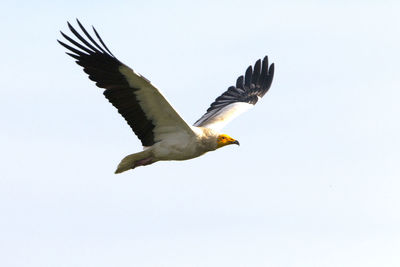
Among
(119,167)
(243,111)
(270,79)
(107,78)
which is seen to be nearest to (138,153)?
(119,167)

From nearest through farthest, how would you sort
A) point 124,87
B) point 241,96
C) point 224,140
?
point 124,87, point 224,140, point 241,96

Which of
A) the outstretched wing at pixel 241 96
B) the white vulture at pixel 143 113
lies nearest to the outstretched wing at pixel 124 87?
the white vulture at pixel 143 113

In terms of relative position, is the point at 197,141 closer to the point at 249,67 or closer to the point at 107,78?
the point at 107,78

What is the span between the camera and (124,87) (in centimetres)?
1351

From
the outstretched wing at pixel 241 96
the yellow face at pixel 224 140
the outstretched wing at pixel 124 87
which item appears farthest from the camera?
the outstretched wing at pixel 241 96

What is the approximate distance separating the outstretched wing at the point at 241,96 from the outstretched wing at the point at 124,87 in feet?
9.01

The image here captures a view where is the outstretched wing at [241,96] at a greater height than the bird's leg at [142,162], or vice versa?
the outstretched wing at [241,96]

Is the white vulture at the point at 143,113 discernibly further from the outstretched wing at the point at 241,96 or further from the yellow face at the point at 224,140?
the outstretched wing at the point at 241,96

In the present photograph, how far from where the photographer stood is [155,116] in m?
14.0

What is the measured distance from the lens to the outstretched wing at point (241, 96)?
673 inches

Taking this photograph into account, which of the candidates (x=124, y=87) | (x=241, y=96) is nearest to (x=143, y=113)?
(x=124, y=87)

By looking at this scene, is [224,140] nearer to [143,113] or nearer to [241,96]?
[143,113]

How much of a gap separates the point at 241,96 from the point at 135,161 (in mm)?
5011

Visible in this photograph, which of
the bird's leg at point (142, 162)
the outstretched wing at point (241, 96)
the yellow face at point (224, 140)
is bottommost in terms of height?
the bird's leg at point (142, 162)
